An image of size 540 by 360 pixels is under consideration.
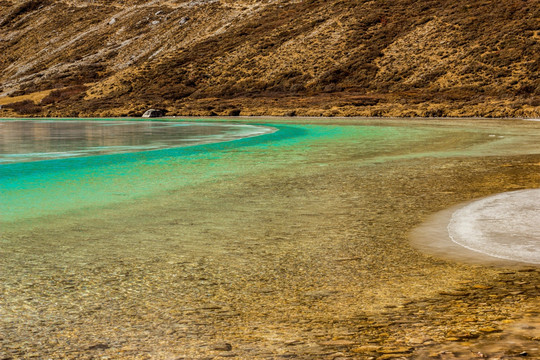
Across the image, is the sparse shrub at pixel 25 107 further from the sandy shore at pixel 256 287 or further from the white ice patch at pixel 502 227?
the white ice patch at pixel 502 227

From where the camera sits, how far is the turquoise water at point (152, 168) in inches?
388

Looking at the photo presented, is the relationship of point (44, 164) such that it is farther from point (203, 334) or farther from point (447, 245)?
point (203, 334)

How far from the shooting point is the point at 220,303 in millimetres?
4520

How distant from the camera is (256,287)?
16.1ft

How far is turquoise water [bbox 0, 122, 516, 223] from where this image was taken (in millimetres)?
9867

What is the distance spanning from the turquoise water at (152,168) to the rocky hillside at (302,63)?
74.2 ft

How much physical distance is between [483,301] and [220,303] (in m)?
1.74

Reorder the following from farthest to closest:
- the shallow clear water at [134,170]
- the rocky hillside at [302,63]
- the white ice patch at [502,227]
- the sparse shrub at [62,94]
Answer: the sparse shrub at [62,94] → the rocky hillside at [302,63] → the shallow clear water at [134,170] → the white ice patch at [502,227]

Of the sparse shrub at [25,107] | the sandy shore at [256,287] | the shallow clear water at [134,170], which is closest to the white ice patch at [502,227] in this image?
the sandy shore at [256,287]

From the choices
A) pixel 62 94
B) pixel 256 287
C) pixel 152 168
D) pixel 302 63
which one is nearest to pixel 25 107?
pixel 62 94

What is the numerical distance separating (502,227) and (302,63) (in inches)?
2195

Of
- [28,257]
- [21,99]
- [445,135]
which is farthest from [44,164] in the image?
[21,99]

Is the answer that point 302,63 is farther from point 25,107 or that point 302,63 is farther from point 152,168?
point 152,168

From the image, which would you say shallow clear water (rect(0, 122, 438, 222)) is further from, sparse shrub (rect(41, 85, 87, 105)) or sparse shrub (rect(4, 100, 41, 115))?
sparse shrub (rect(41, 85, 87, 105))
